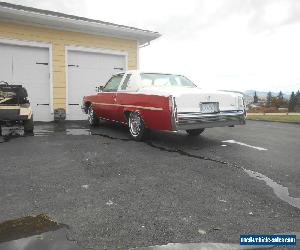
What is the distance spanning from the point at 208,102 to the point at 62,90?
7083 mm

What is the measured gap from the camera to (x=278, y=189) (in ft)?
12.3

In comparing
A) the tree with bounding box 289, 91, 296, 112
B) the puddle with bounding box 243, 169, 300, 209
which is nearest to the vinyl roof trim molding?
the puddle with bounding box 243, 169, 300, 209

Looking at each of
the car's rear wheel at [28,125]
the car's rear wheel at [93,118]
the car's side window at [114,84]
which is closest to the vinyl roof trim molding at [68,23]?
the car's rear wheel at [93,118]

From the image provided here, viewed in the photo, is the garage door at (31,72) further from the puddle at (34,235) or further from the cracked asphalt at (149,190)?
the puddle at (34,235)

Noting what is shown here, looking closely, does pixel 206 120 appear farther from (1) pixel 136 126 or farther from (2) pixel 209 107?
(1) pixel 136 126

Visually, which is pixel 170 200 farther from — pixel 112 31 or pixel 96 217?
pixel 112 31

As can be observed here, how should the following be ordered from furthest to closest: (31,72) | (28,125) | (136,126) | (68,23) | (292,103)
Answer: (292,103) < (68,23) < (31,72) < (28,125) < (136,126)

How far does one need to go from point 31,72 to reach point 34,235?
9.68 m

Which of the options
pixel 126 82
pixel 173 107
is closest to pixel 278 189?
pixel 173 107

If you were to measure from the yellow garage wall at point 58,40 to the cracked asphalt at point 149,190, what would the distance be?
5.49 m

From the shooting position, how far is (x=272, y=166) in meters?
4.88

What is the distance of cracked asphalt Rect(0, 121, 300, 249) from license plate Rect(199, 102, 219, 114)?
74cm

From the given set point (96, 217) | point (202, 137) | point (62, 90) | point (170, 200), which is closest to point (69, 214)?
point (96, 217)

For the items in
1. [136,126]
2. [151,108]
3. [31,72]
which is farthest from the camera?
[31,72]
